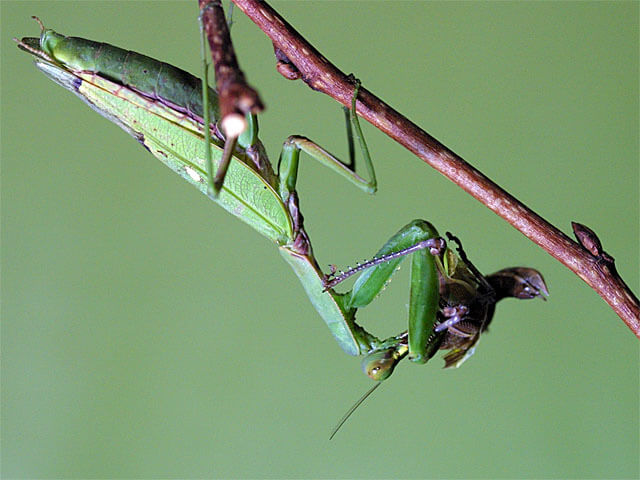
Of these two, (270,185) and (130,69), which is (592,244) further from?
(130,69)

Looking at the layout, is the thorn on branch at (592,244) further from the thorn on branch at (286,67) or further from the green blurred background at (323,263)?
the green blurred background at (323,263)

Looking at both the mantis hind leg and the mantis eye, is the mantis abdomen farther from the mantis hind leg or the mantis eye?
the mantis eye

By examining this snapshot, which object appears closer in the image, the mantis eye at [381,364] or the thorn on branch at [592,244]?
the thorn on branch at [592,244]

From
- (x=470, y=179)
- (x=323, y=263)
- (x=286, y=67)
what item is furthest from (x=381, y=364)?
(x=323, y=263)

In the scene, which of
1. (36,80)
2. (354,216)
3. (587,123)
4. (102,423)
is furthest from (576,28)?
(102,423)

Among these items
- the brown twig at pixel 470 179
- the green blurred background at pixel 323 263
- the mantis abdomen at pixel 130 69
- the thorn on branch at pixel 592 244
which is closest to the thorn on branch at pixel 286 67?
the brown twig at pixel 470 179

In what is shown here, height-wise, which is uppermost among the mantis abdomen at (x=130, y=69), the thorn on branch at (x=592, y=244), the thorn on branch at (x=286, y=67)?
the mantis abdomen at (x=130, y=69)

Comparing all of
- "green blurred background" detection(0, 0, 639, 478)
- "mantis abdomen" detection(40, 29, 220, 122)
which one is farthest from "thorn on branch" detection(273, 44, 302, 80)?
"green blurred background" detection(0, 0, 639, 478)
